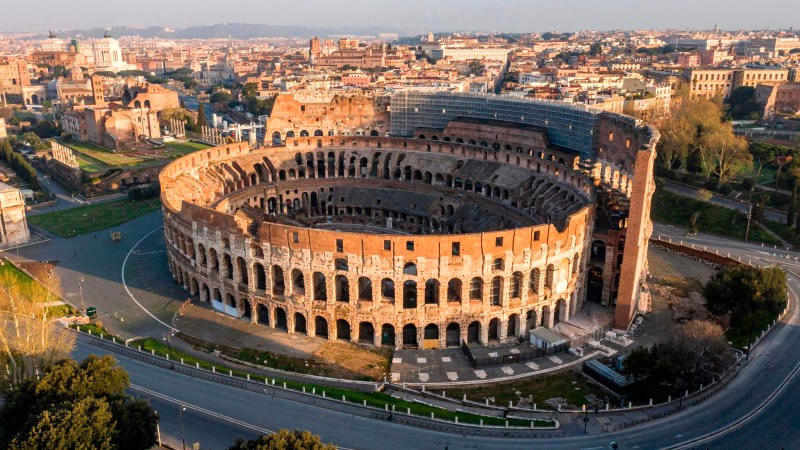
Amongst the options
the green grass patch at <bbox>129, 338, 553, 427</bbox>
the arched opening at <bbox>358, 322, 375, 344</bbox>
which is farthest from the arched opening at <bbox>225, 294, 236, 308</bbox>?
the arched opening at <bbox>358, 322, 375, 344</bbox>

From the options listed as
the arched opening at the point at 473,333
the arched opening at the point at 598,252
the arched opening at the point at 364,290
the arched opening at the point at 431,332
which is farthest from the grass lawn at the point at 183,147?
the arched opening at the point at 598,252

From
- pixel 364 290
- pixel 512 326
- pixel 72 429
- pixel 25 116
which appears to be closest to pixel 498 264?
pixel 512 326

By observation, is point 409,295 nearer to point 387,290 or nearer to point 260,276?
point 387,290

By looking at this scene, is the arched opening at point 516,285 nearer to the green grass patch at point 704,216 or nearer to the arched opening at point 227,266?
the arched opening at point 227,266

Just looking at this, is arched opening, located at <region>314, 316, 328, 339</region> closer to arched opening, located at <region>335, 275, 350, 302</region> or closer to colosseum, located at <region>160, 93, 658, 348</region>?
colosseum, located at <region>160, 93, 658, 348</region>

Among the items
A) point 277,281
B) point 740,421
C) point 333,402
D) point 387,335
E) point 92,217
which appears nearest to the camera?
point 740,421

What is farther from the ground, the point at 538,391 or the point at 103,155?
the point at 103,155

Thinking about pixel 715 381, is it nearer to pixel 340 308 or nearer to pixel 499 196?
pixel 340 308
